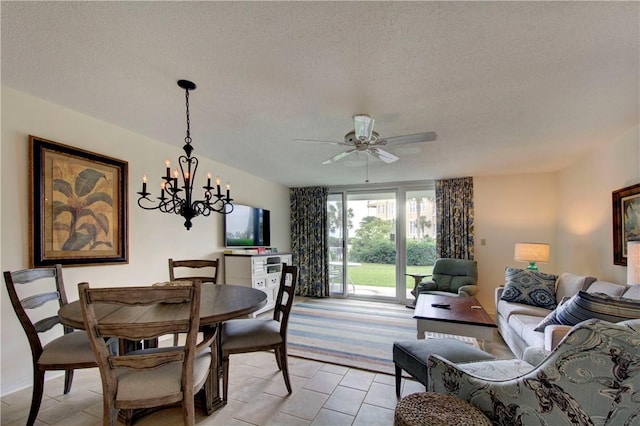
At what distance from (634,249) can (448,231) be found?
3.06 m

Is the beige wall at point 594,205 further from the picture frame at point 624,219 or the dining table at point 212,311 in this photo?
the dining table at point 212,311

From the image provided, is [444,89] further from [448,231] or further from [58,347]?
[448,231]

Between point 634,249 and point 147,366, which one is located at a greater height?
point 634,249

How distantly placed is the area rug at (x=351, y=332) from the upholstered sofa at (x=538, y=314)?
1.52ft

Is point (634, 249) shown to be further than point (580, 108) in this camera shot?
No

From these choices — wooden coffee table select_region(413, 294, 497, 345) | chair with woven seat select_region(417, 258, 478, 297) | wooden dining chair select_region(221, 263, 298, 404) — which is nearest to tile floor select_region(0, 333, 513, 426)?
wooden dining chair select_region(221, 263, 298, 404)

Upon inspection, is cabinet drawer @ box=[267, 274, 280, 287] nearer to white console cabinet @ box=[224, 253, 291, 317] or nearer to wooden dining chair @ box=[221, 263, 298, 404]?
white console cabinet @ box=[224, 253, 291, 317]

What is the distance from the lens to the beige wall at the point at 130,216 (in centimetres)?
212

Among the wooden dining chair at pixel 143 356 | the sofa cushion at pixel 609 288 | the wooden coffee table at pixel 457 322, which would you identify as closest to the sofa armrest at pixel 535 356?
the wooden coffee table at pixel 457 322

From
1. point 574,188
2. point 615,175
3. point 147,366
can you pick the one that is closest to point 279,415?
point 147,366

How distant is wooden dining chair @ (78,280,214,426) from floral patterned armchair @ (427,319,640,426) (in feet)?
4.64

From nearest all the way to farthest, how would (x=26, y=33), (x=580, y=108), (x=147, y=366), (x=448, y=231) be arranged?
(x=147, y=366)
(x=26, y=33)
(x=580, y=108)
(x=448, y=231)

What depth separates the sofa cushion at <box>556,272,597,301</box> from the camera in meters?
2.89

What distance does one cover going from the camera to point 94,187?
265 centimetres
